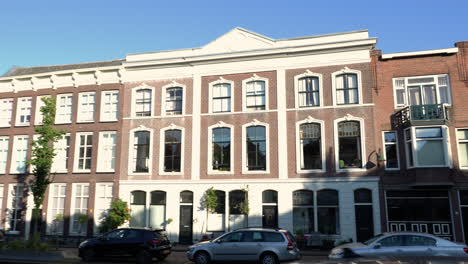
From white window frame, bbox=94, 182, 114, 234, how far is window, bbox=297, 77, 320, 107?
14.2 m

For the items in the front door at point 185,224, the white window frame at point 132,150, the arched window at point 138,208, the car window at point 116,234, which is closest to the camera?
the car window at point 116,234

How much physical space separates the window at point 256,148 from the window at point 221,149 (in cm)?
133

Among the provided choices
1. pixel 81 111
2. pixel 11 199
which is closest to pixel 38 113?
pixel 81 111

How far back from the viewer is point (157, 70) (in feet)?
88.3

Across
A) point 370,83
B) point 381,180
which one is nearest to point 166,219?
point 381,180

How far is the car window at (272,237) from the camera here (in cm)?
1497

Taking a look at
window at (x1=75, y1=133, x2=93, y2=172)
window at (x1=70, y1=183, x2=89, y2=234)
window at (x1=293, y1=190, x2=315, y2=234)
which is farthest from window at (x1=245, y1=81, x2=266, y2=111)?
window at (x1=70, y1=183, x2=89, y2=234)

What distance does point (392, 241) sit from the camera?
1335 centimetres

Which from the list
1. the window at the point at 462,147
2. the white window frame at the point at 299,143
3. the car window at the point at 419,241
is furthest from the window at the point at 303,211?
the car window at the point at 419,241

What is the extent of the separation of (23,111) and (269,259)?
2426 cm

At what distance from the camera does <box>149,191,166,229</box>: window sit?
972 inches

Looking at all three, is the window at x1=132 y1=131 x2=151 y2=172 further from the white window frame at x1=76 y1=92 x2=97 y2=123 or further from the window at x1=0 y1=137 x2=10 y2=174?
the window at x1=0 y1=137 x2=10 y2=174

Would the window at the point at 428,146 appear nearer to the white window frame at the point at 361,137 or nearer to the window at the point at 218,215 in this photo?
the white window frame at the point at 361,137

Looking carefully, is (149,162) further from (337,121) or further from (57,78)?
(337,121)
